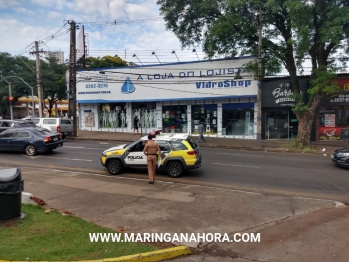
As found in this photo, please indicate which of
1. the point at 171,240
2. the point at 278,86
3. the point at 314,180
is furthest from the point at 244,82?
the point at 171,240

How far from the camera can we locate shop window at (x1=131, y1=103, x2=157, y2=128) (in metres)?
28.4

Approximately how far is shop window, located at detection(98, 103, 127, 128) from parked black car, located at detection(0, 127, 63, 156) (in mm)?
13877

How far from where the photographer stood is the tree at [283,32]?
1645 centimetres

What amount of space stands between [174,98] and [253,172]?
15684mm

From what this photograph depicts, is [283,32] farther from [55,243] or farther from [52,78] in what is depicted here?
[52,78]

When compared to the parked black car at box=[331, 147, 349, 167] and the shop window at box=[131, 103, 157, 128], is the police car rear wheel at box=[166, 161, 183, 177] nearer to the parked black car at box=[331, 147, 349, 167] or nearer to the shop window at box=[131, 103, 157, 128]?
the parked black car at box=[331, 147, 349, 167]

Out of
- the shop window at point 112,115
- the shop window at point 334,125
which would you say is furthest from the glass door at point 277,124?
the shop window at point 112,115

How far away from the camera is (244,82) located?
955 inches

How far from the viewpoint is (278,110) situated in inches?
936

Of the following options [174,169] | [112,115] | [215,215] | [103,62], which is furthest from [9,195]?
[103,62]

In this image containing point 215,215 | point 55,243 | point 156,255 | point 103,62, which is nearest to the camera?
point 156,255

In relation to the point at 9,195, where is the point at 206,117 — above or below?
above

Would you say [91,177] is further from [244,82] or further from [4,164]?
[244,82]

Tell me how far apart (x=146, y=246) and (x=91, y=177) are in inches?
247
